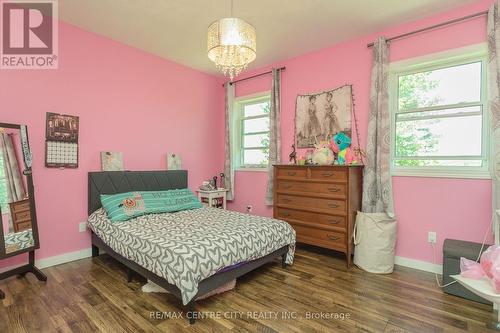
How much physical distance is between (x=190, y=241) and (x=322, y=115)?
98.4 inches

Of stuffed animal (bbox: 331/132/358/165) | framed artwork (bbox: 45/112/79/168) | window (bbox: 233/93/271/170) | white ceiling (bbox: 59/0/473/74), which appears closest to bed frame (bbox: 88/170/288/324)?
framed artwork (bbox: 45/112/79/168)

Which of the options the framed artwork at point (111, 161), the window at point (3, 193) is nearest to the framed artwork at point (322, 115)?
the framed artwork at point (111, 161)

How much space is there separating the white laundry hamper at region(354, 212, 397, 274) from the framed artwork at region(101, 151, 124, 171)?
311cm

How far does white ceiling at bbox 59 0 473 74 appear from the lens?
2.55 meters

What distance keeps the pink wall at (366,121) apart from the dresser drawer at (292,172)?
2.81ft

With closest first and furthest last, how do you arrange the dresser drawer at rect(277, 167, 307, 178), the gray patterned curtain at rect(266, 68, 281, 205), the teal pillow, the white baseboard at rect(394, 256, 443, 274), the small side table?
the white baseboard at rect(394, 256, 443, 274) → the teal pillow → the dresser drawer at rect(277, 167, 307, 178) → the gray patterned curtain at rect(266, 68, 281, 205) → the small side table

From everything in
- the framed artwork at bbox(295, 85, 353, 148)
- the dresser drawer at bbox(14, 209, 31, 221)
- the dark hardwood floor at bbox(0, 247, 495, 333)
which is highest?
the framed artwork at bbox(295, 85, 353, 148)

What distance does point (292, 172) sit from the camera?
3.32m

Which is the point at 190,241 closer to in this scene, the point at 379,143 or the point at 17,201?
the point at 17,201

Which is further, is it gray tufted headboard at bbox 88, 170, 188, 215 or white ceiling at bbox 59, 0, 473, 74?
gray tufted headboard at bbox 88, 170, 188, 215

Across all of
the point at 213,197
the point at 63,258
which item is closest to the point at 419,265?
the point at 213,197

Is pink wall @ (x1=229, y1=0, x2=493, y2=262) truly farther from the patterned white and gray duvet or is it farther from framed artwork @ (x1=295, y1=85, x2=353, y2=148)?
the patterned white and gray duvet

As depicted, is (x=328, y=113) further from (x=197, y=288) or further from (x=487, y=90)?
(x=197, y=288)

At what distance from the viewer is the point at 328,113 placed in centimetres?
351
